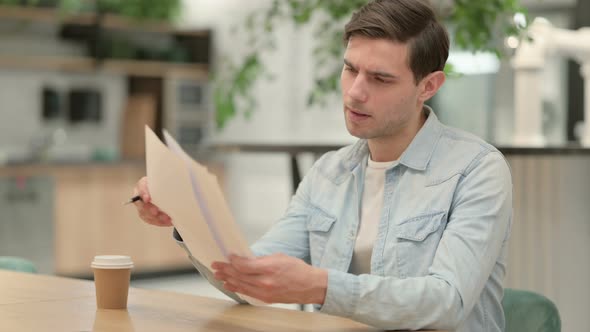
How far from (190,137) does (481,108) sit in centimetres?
261

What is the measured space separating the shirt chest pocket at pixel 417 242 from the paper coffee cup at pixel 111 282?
49cm

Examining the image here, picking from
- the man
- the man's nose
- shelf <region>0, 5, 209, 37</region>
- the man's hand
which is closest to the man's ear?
the man

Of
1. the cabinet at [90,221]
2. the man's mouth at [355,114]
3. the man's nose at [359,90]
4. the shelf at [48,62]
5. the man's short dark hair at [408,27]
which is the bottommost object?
the cabinet at [90,221]

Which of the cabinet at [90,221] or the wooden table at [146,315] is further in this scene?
the cabinet at [90,221]

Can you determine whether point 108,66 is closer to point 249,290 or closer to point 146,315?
point 146,315

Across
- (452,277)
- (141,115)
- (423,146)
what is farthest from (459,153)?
(141,115)

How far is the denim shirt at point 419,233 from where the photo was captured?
152 centimetres

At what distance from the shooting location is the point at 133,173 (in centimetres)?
691

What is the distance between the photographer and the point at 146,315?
165 centimetres

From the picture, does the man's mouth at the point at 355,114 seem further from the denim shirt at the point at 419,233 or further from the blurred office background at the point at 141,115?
the blurred office background at the point at 141,115

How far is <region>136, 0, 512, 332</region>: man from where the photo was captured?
4.95ft

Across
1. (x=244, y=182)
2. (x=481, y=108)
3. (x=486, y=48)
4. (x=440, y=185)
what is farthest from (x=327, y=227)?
(x=244, y=182)

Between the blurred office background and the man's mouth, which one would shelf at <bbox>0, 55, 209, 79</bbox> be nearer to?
the blurred office background

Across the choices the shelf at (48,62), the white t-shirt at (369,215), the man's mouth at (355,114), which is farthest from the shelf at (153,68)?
the man's mouth at (355,114)
